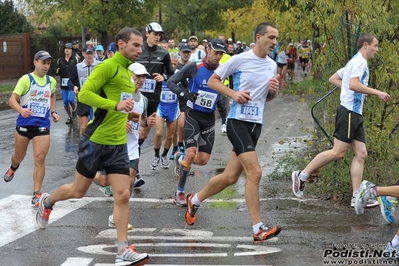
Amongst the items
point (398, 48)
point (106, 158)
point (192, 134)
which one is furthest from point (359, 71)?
point (106, 158)

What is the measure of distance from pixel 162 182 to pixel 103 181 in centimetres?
217

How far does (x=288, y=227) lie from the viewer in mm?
8031

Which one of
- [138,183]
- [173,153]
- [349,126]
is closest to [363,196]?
[349,126]

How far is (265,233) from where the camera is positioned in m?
7.26

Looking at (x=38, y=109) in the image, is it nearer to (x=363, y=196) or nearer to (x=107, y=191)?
(x=107, y=191)

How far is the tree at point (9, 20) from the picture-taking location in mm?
38062

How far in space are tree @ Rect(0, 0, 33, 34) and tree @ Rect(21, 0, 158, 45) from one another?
14.3ft

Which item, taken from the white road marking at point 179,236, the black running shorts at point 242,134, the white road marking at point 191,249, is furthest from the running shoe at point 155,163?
the white road marking at point 191,249

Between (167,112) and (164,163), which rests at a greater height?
(167,112)

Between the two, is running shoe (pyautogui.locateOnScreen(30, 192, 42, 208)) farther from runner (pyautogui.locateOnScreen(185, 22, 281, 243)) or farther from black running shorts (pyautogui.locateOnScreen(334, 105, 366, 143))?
black running shorts (pyautogui.locateOnScreen(334, 105, 366, 143))

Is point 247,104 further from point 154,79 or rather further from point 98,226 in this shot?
point 154,79

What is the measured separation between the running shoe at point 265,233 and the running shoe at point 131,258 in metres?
1.27

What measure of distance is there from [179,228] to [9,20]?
3225 cm

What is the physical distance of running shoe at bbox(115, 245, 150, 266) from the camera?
21.1 feet
